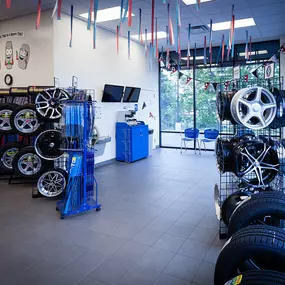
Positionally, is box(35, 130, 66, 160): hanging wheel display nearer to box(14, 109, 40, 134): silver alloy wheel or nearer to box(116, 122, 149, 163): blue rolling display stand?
box(14, 109, 40, 134): silver alloy wheel

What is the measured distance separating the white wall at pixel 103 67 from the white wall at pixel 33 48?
0.17 m

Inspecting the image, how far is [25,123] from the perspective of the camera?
18.4 feet

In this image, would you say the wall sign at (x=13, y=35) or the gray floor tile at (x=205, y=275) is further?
the wall sign at (x=13, y=35)

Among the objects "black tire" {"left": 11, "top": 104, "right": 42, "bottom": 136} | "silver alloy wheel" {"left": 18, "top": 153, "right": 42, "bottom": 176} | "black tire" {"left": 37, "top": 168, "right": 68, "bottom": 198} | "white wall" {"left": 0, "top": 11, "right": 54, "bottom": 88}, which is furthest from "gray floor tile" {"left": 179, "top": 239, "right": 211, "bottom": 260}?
"white wall" {"left": 0, "top": 11, "right": 54, "bottom": 88}

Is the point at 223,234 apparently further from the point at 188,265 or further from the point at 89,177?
the point at 89,177

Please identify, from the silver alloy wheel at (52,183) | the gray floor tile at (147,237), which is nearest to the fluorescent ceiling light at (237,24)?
the silver alloy wheel at (52,183)

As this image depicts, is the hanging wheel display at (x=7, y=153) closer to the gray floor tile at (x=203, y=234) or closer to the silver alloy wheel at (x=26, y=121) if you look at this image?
the silver alloy wheel at (x=26, y=121)

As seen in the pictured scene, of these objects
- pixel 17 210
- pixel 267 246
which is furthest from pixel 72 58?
pixel 267 246

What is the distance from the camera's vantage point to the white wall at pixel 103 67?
6164 mm

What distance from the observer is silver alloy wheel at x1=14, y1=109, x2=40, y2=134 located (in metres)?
5.57

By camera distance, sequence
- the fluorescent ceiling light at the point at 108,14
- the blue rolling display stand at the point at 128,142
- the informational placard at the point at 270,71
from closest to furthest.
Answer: the informational placard at the point at 270,71 → the fluorescent ceiling light at the point at 108,14 → the blue rolling display stand at the point at 128,142

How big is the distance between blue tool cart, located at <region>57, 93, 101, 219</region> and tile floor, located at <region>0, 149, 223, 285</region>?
0.65 ft

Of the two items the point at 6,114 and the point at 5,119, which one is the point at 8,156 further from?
the point at 6,114

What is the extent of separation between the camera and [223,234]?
3.32m
